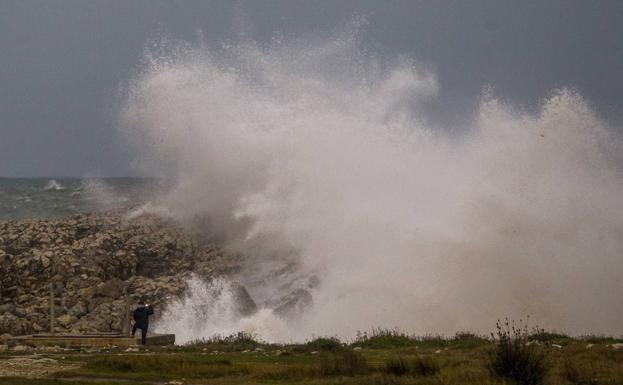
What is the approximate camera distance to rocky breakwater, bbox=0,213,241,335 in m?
28.2

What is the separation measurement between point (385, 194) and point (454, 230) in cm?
490

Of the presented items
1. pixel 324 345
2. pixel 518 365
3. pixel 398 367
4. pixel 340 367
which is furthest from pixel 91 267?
pixel 518 365

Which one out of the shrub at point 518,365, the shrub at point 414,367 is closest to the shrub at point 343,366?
the shrub at point 414,367

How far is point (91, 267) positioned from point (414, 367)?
18.8 m

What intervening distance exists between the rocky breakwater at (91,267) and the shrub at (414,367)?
40.8ft

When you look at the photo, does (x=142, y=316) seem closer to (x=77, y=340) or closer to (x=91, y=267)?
(x=77, y=340)

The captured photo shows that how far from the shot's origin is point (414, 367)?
14898mm

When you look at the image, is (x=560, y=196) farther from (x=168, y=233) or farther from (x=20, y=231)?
(x=20, y=231)

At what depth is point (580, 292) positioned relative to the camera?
2945cm

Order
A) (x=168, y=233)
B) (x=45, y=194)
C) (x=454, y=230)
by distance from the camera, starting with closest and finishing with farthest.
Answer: (x=454, y=230), (x=168, y=233), (x=45, y=194)

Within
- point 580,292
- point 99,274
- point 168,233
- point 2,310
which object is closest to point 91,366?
point 2,310

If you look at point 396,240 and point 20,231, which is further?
point 20,231

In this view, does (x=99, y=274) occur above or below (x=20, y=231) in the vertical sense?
below

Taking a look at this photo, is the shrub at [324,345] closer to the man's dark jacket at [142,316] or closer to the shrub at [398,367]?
the man's dark jacket at [142,316]
